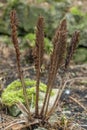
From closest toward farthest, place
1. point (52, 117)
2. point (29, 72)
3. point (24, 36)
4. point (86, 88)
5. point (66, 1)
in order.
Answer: point (52, 117), point (86, 88), point (29, 72), point (24, 36), point (66, 1)

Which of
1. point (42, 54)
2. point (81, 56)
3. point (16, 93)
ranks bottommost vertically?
point (81, 56)

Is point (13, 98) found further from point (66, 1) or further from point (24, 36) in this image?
point (66, 1)

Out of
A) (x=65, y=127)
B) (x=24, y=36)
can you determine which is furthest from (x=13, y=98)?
(x=24, y=36)

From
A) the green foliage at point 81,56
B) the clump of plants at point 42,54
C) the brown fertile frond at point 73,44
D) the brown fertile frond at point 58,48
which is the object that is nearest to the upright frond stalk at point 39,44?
the clump of plants at point 42,54

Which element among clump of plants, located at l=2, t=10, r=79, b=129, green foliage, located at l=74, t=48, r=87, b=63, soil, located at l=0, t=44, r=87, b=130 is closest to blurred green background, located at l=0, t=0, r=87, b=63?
green foliage, located at l=74, t=48, r=87, b=63

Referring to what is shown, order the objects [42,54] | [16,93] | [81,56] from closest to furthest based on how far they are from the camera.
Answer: [42,54] → [16,93] → [81,56]

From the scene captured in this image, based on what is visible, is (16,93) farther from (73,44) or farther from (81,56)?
(81,56)

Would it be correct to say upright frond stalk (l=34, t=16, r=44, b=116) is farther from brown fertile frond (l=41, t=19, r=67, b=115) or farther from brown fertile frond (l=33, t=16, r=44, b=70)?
brown fertile frond (l=41, t=19, r=67, b=115)

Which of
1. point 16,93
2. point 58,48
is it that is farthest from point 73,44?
point 16,93
